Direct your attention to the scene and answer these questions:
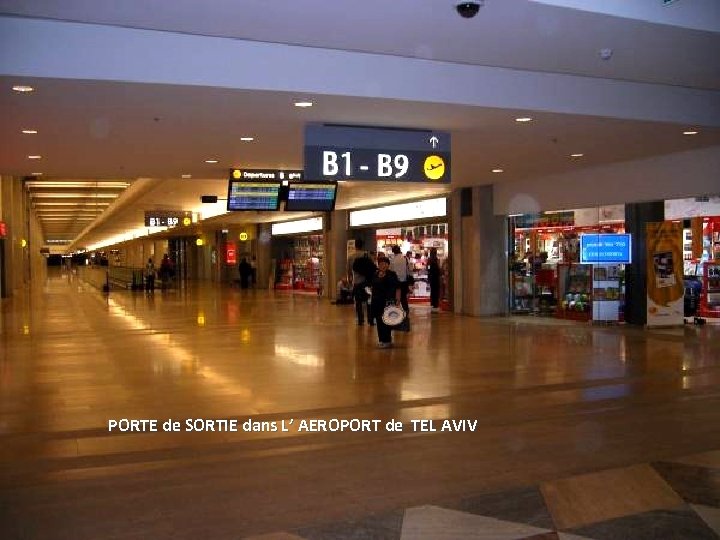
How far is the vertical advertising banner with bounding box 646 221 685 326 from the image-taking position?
14.2m

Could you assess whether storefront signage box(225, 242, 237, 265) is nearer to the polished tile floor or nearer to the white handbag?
the polished tile floor

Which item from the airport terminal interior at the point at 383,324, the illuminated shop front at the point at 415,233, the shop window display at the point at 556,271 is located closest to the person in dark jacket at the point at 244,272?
the illuminated shop front at the point at 415,233

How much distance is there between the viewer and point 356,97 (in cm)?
777

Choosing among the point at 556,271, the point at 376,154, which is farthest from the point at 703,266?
the point at 376,154

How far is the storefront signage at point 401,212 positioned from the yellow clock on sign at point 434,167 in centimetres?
919

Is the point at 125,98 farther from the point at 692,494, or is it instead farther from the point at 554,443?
the point at 692,494

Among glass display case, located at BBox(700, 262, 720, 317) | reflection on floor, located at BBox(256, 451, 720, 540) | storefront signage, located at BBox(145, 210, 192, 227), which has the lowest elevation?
reflection on floor, located at BBox(256, 451, 720, 540)

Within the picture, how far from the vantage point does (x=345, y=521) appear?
4.41m

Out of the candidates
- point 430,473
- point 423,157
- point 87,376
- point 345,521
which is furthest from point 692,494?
point 87,376

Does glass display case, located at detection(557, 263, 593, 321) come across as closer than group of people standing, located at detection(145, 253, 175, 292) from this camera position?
Yes

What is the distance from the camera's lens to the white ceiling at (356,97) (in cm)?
633

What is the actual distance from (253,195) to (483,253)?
6.23 metres

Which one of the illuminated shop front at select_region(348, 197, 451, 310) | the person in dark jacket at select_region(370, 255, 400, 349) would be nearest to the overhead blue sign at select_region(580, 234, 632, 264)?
the illuminated shop front at select_region(348, 197, 451, 310)

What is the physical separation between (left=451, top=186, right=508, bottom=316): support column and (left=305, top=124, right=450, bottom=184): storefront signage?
7863mm
